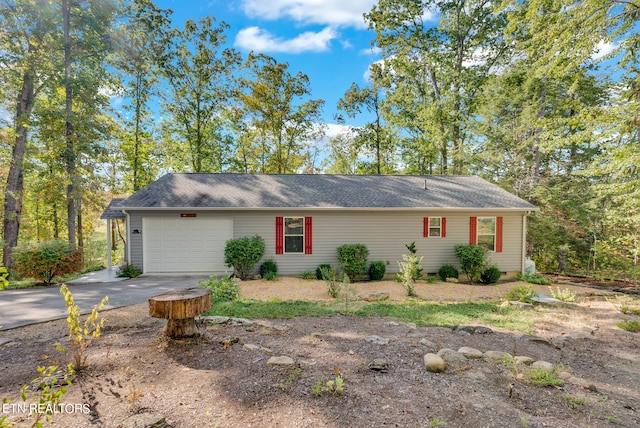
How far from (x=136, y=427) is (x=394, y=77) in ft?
65.4

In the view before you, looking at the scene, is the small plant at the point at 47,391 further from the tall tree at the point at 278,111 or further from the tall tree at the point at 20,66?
the tall tree at the point at 278,111

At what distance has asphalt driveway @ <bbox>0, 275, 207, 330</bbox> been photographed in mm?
4841

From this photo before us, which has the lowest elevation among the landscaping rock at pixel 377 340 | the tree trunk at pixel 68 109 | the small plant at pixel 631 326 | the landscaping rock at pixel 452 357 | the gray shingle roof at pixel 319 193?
the small plant at pixel 631 326

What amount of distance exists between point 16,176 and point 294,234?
1195 cm

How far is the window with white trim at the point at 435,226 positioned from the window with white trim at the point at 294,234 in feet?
15.6

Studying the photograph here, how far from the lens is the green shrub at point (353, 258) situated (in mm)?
9438

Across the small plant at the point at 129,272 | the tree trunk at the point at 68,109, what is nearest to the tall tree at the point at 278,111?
the tree trunk at the point at 68,109

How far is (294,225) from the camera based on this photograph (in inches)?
396

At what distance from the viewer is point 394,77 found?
1788 cm

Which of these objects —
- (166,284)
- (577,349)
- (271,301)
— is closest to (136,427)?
(271,301)

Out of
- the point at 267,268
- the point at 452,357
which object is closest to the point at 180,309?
the point at 452,357

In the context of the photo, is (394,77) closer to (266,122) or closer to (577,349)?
(266,122)

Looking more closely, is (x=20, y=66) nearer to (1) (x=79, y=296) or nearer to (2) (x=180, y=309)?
(1) (x=79, y=296)

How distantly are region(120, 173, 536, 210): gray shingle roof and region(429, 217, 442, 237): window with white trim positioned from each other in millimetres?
580
